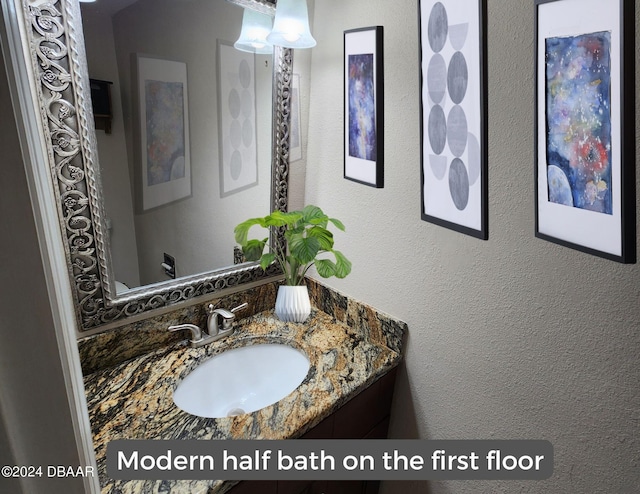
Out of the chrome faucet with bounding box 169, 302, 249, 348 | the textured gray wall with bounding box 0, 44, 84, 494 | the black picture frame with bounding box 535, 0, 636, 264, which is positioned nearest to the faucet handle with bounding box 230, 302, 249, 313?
the chrome faucet with bounding box 169, 302, 249, 348

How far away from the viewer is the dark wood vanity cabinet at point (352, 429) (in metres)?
0.98

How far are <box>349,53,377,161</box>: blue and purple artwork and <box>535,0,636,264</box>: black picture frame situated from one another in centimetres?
47

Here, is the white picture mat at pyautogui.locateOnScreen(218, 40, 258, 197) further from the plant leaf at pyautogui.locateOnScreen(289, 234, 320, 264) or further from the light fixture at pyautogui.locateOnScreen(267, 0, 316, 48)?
the plant leaf at pyautogui.locateOnScreen(289, 234, 320, 264)

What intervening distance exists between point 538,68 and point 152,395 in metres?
1.15

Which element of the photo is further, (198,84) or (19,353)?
(198,84)

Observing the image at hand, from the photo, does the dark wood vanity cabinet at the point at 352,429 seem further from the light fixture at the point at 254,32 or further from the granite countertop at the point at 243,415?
the light fixture at the point at 254,32

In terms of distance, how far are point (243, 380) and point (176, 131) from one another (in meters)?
0.76

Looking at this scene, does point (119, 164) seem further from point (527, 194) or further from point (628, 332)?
point (628, 332)

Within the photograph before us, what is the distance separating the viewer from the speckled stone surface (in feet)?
3.14

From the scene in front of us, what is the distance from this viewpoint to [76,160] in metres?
1.00

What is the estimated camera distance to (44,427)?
0.31 m

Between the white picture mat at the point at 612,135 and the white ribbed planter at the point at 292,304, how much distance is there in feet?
2.47

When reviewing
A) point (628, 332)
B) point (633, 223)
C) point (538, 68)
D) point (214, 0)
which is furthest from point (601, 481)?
point (214, 0)

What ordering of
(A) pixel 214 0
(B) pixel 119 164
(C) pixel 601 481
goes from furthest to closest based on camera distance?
(A) pixel 214 0 < (B) pixel 119 164 < (C) pixel 601 481
